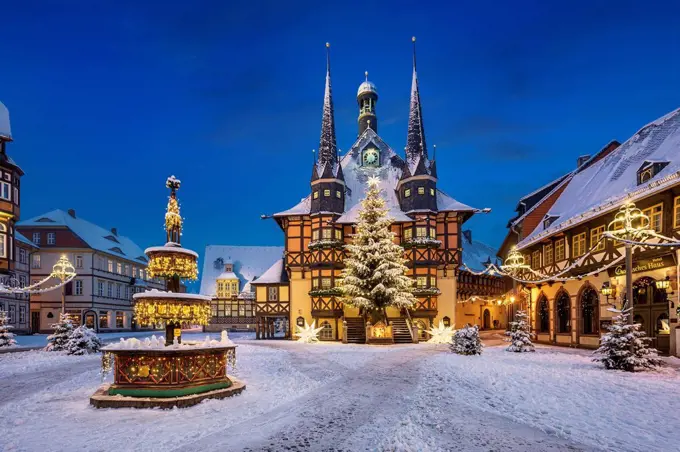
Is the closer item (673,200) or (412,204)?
(673,200)

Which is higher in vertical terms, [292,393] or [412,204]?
[412,204]

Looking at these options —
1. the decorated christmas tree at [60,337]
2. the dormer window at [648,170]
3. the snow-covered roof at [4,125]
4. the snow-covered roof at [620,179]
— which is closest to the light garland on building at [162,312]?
the snow-covered roof at [620,179]

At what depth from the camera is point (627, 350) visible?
16109 millimetres

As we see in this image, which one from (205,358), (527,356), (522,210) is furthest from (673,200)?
(522,210)

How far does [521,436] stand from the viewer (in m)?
8.47

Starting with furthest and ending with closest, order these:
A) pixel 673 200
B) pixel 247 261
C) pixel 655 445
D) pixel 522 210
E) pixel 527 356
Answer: pixel 247 261, pixel 522 210, pixel 527 356, pixel 673 200, pixel 655 445

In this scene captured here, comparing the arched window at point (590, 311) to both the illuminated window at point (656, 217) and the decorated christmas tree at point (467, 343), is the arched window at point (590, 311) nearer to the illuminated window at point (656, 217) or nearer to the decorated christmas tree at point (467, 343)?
the illuminated window at point (656, 217)

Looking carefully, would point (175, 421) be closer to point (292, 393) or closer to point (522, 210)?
point (292, 393)

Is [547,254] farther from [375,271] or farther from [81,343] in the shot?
[81,343]

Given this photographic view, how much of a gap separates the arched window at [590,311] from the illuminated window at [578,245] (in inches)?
84.1

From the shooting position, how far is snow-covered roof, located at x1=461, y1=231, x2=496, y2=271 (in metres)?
59.3

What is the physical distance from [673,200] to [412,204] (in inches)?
824

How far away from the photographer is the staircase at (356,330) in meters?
34.2

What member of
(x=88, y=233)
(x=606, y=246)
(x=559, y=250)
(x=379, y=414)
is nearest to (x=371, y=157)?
(x=559, y=250)
